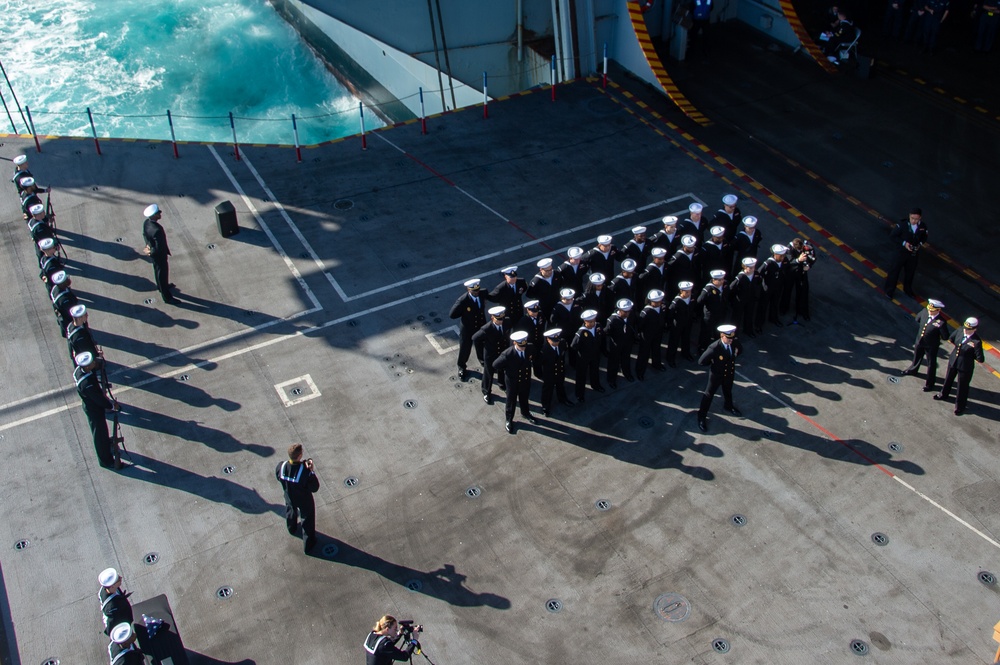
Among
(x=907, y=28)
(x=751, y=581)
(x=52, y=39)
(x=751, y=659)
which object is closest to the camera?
(x=751, y=659)

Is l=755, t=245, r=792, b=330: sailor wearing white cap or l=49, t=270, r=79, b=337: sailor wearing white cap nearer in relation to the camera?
l=49, t=270, r=79, b=337: sailor wearing white cap

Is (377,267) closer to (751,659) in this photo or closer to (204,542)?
(204,542)

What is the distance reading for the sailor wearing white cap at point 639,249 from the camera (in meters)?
17.0

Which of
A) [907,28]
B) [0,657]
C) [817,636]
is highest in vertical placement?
[907,28]

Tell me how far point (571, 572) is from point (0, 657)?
7243mm

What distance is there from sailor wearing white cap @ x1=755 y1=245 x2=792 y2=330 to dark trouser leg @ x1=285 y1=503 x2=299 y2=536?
8.73 meters

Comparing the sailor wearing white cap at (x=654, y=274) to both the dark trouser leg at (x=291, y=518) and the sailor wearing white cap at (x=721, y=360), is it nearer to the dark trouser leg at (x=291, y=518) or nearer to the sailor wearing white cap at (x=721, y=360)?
the sailor wearing white cap at (x=721, y=360)

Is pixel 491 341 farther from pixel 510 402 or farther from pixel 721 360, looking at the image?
pixel 721 360

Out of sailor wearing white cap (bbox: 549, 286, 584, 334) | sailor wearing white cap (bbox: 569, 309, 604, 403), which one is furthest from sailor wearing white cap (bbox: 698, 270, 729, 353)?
sailor wearing white cap (bbox: 549, 286, 584, 334)

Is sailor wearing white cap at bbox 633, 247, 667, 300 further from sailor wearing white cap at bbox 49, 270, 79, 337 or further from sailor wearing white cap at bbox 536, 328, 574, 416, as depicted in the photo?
sailor wearing white cap at bbox 49, 270, 79, 337

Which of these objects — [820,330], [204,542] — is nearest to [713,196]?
[820,330]

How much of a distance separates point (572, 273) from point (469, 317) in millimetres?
2139

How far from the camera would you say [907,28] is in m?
26.5

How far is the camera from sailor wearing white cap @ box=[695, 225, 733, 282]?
17.0 meters
